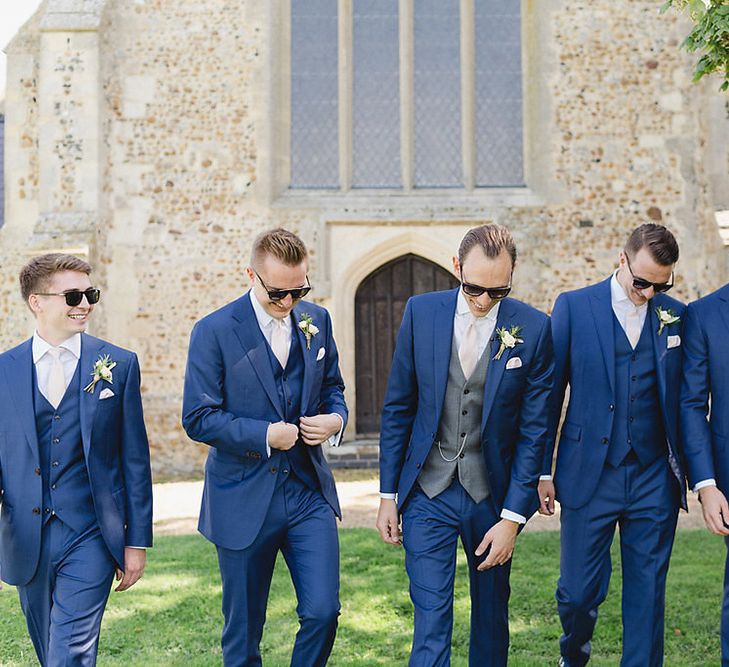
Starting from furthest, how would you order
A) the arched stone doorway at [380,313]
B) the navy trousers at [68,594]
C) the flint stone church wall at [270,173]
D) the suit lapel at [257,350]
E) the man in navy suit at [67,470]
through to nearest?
the arched stone doorway at [380,313] → the flint stone church wall at [270,173] → the suit lapel at [257,350] → the man in navy suit at [67,470] → the navy trousers at [68,594]

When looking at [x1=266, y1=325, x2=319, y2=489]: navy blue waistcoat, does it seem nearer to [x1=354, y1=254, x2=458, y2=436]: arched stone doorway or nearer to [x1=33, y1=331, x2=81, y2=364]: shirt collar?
[x1=33, y1=331, x2=81, y2=364]: shirt collar

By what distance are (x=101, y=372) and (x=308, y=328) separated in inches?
34.1

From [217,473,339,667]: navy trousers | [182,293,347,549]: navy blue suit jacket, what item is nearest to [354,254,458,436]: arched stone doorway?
[182,293,347,549]: navy blue suit jacket

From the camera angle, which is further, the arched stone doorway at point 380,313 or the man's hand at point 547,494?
the arched stone doorway at point 380,313

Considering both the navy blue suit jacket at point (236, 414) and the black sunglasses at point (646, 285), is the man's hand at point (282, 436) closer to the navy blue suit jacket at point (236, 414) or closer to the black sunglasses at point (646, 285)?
the navy blue suit jacket at point (236, 414)

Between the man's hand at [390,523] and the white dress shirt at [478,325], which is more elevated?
the white dress shirt at [478,325]

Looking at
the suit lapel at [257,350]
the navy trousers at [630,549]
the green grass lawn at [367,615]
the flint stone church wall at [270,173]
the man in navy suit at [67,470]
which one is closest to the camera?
the man in navy suit at [67,470]

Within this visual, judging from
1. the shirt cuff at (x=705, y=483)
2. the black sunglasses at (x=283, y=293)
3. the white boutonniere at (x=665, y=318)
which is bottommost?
the shirt cuff at (x=705, y=483)

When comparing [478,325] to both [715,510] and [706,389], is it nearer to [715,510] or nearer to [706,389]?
[706,389]

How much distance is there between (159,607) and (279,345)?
275 centimetres

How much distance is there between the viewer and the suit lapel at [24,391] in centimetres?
343

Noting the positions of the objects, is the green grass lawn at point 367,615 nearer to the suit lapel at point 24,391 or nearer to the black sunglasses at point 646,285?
the suit lapel at point 24,391

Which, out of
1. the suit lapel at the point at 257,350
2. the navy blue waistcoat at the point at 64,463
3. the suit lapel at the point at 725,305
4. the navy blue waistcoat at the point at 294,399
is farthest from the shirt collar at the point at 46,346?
the suit lapel at the point at 725,305

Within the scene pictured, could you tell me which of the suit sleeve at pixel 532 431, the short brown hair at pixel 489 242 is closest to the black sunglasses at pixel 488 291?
the short brown hair at pixel 489 242
